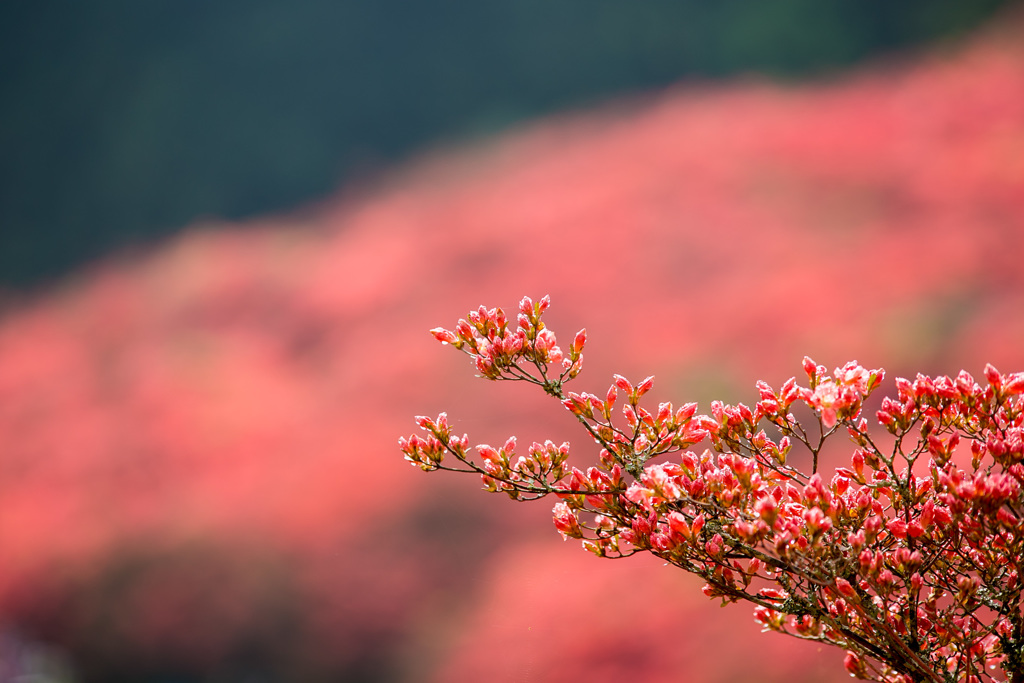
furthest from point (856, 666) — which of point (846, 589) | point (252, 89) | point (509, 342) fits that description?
point (252, 89)

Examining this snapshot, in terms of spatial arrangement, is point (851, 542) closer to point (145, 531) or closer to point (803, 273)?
point (803, 273)

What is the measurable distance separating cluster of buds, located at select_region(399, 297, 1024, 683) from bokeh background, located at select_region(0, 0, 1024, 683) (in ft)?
3.17

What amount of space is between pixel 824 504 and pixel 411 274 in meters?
2.34

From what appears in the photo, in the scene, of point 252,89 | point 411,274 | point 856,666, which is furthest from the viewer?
point 252,89

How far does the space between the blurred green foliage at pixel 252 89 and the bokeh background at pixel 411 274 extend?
14 millimetres

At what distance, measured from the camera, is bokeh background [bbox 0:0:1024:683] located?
2.09m

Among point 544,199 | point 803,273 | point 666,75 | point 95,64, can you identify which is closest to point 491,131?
point 544,199

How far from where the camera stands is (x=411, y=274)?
2.78 meters

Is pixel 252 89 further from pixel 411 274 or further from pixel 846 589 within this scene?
pixel 846 589

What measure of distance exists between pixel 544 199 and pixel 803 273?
1027 millimetres

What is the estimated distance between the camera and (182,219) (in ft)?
10.6

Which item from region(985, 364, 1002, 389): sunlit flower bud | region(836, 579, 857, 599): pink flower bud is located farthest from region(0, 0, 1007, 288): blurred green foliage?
region(836, 579, 857, 599): pink flower bud

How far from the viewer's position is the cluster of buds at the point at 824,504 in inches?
22.9

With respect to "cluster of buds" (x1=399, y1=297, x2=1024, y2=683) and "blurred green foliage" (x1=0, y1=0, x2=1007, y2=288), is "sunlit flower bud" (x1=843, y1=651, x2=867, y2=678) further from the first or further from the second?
"blurred green foliage" (x1=0, y1=0, x2=1007, y2=288)
